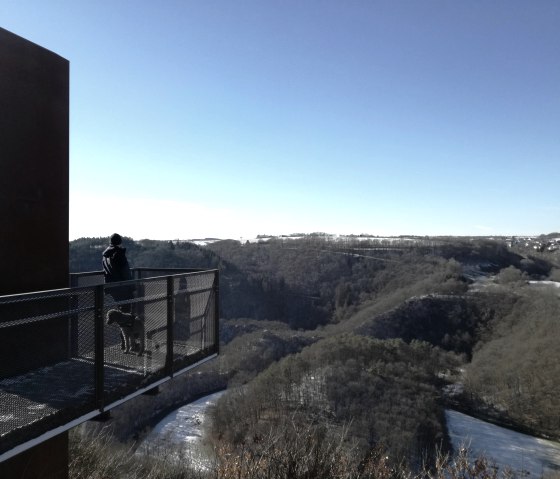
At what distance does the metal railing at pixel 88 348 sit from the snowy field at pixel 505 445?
37157mm

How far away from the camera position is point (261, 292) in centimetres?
10750

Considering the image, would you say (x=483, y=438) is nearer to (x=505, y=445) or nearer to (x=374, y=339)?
(x=505, y=445)

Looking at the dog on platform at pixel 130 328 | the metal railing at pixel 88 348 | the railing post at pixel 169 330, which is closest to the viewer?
the metal railing at pixel 88 348

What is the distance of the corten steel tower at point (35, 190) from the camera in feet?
16.8

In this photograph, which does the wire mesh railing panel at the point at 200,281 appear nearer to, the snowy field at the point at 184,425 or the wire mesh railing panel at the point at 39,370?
the wire mesh railing panel at the point at 39,370

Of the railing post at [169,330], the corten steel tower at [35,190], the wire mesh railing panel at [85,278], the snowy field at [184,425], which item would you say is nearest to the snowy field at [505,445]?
the snowy field at [184,425]

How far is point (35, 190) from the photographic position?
557 cm

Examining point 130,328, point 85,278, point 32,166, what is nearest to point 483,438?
point 85,278

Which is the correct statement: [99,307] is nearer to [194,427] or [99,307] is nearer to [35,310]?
[35,310]

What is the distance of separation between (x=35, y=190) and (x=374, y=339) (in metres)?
59.1

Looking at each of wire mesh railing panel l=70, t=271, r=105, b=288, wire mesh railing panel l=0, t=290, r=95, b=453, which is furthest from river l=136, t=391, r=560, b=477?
wire mesh railing panel l=0, t=290, r=95, b=453

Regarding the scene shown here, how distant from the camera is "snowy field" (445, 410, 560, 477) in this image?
38.6 m

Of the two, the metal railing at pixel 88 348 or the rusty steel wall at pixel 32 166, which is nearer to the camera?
the metal railing at pixel 88 348

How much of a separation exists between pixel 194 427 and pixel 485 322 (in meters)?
58.3
